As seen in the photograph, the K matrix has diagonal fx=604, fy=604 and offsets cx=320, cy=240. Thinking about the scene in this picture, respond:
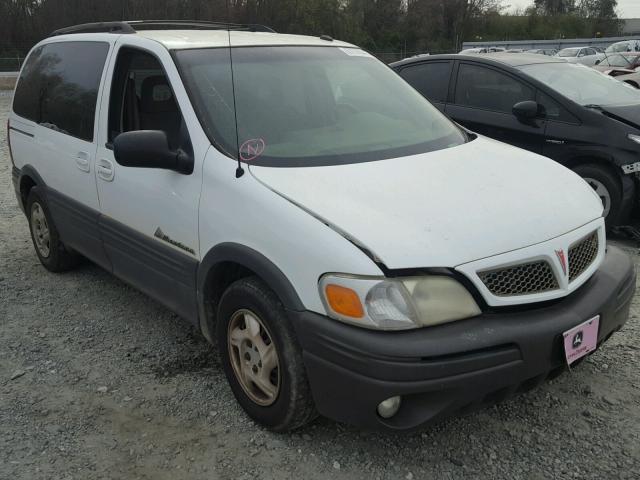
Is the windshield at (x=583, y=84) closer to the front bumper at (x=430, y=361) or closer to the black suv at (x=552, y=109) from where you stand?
the black suv at (x=552, y=109)

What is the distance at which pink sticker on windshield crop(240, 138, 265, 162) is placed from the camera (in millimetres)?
2782

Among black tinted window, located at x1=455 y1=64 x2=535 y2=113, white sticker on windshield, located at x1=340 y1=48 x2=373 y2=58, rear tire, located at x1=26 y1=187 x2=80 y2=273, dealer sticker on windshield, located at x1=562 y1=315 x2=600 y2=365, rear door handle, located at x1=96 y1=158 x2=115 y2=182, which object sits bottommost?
rear tire, located at x1=26 y1=187 x2=80 y2=273

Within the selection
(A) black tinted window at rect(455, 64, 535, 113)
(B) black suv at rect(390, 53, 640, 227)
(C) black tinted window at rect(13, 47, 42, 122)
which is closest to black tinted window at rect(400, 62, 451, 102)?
(B) black suv at rect(390, 53, 640, 227)

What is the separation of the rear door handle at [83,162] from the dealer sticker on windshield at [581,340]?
9.55 ft

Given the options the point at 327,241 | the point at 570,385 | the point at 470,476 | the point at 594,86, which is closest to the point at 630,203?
the point at 594,86

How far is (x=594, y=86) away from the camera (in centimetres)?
614

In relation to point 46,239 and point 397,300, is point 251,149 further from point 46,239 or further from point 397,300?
point 46,239

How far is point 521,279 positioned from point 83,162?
9.12 feet

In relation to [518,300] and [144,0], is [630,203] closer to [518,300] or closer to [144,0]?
[518,300]

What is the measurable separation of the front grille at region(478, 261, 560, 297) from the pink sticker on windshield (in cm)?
116

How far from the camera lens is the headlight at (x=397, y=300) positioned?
2.22m

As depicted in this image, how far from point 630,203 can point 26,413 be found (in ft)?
16.0

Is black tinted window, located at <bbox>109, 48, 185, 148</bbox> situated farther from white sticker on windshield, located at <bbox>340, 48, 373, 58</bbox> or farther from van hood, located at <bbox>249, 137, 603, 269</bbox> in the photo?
white sticker on windshield, located at <bbox>340, 48, 373, 58</bbox>

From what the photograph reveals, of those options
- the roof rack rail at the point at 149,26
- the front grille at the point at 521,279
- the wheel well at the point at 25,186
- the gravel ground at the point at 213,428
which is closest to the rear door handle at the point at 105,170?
the roof rack rail at the point at 149,26
